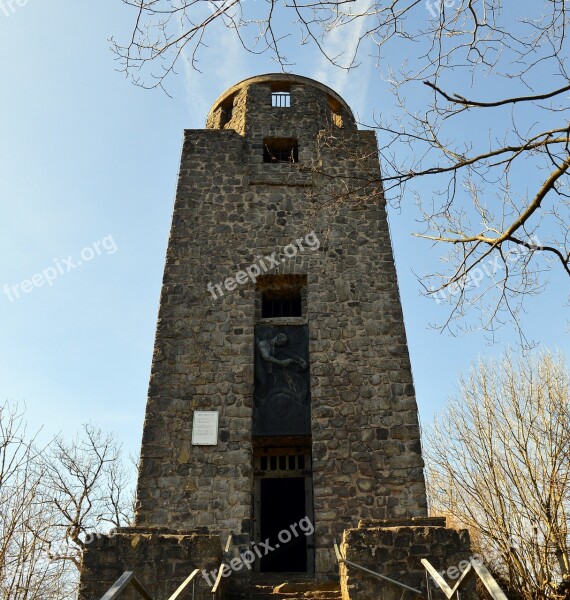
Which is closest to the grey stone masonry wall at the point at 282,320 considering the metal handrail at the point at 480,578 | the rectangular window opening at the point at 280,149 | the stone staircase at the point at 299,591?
the rectangular window opening at the point at 280,149

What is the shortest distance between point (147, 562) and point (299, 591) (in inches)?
77.2

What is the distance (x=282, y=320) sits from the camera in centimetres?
916

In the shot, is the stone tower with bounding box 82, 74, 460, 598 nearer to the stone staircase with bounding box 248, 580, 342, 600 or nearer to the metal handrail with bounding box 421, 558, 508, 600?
the stone staircase with bounding box 248, 580, 342, 600

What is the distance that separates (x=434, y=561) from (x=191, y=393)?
4364 millimetres

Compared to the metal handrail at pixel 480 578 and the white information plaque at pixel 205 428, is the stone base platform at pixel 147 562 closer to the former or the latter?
the metal handrail at pixel 480 578

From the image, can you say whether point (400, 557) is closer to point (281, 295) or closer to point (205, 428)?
point (205, 428)

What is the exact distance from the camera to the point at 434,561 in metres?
5.23

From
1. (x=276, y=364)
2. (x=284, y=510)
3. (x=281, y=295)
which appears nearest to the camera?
(x=284, y=510)

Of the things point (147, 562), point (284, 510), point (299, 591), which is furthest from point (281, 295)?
point (147, 562)

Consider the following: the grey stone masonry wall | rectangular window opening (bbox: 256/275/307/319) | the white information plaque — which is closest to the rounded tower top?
the grey stone masonry wall

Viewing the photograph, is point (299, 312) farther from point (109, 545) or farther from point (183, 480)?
point (109, 545)

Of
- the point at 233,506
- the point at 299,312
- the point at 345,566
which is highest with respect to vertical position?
the point at 299,312

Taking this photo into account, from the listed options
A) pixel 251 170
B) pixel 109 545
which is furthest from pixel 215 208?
pixel 109 545

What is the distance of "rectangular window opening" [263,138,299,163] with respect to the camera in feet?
36.1
